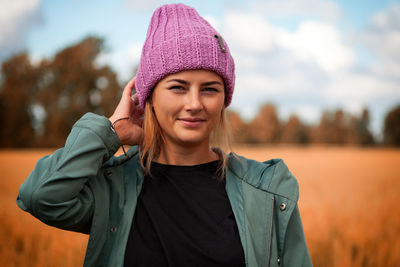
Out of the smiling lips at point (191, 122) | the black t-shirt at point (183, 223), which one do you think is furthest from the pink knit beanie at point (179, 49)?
the black t-shirt at point (183, 223)

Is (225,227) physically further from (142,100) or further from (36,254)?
(36,254)

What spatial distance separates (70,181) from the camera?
1701 millimetres

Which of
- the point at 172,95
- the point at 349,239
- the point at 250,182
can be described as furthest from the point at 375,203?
the point at 172,95

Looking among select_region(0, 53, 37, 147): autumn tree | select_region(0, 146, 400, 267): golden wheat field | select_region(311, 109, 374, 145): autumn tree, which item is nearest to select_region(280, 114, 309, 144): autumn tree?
select_region(311, 109, 374, 145): autumn tree

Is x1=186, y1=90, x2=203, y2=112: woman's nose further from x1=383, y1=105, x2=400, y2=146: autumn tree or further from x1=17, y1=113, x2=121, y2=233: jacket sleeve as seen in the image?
x1=383, y1=105, x2=400, y2=146: autumn tree

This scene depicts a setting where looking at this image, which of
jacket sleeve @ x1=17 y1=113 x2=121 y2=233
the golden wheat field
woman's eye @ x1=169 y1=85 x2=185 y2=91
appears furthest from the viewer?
the golden wheat field

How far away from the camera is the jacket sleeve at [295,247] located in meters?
1.89

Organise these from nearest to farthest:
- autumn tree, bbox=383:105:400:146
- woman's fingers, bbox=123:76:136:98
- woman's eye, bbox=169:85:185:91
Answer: woman's eye, bbox=169:85:185:91 → woman's fingers, bbox=123:76:136:98 → autumn tree, bbox=383:105:400:146

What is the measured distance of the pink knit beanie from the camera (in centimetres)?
200

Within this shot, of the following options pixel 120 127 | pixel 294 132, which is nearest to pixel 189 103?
pixel 120 127

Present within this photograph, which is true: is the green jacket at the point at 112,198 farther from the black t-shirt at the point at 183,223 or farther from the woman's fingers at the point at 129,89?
the woman's fingers at the point at 129,89

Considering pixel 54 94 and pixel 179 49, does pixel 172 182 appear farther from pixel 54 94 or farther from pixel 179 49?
pixel 54 94

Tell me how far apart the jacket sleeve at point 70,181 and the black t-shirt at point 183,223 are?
0.32 m

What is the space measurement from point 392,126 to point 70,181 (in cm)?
2866
